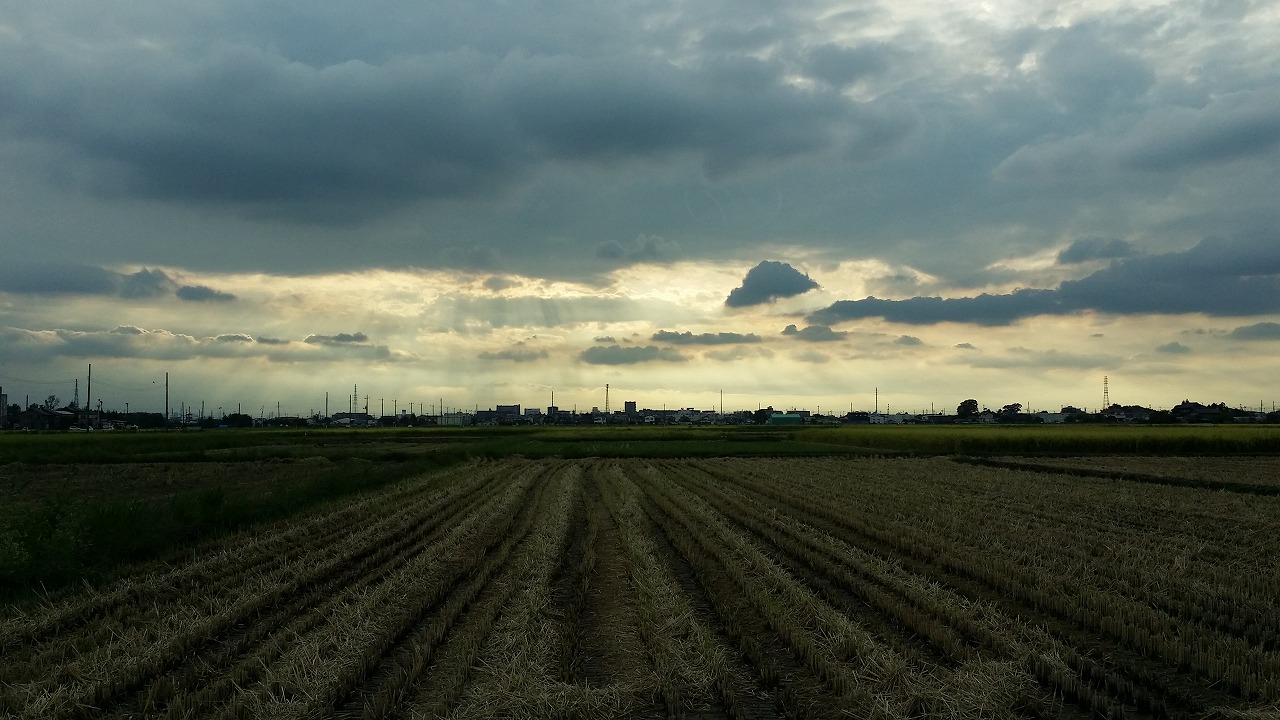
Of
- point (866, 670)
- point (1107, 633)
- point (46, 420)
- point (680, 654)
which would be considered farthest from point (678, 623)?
point (46, 420)

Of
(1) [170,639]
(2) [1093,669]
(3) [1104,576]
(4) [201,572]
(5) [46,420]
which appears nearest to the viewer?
(2) [1093,669]

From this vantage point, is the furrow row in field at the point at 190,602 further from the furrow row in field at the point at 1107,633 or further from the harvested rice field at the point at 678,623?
the furrow row in field at the point at 1107,633

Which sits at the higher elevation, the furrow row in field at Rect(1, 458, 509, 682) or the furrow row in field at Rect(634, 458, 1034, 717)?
the furrow row in field at Rect(634, 458, 1034, 717)

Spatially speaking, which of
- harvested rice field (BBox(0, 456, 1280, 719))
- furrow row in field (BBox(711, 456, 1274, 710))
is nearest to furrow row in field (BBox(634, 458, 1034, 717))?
harvested rice field (BBox(0, 456, 1280, 719))

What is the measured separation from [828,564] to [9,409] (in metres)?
203

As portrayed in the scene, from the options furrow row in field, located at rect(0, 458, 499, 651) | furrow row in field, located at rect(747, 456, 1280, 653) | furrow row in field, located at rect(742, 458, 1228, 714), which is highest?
furrow row in field, located at rect(747, 456, 1280, 653)

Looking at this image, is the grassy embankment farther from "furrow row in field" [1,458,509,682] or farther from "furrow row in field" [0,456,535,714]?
"furrow row in field" [0,456,535,714]

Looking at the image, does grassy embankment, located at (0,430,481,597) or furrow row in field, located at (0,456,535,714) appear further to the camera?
grassy embankment, located at (0,430,481,597)

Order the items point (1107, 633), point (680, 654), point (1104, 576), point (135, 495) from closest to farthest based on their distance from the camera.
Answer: point (680, 654), point (1107, 633), point (1104, 576), point (135, 495)

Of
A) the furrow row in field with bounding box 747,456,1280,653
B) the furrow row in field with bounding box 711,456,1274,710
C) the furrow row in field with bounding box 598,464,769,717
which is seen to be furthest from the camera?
the furrow row in field with bounding box 747,456,1280,653

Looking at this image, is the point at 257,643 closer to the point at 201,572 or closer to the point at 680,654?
the point at 201,572

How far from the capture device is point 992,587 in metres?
10.8

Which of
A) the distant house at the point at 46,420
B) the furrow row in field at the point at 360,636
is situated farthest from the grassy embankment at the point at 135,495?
the distant house at the point at 46,420

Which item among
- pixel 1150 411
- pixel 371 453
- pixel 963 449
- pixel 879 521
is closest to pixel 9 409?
pixel 371 453
